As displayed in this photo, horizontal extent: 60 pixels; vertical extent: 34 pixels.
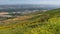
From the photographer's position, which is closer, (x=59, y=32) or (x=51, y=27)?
(x=59, y=32)

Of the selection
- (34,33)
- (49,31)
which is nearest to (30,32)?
(34,33)

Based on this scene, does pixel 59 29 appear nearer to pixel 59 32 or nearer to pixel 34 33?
pixel 59 32

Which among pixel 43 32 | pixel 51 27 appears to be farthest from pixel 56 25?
pixel 43 32

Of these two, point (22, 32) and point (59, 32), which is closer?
point (59, 32)

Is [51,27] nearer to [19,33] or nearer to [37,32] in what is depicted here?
[37,32]

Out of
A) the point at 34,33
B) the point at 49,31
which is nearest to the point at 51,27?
the point at 49,31

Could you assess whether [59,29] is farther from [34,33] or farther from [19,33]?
[19,33]
